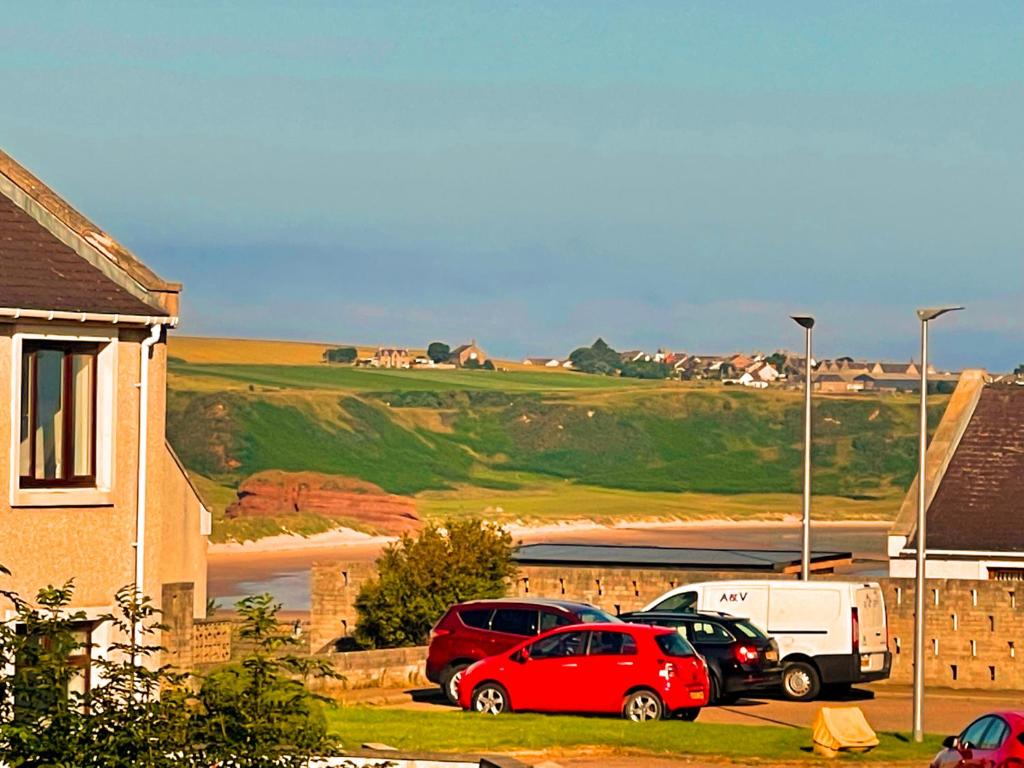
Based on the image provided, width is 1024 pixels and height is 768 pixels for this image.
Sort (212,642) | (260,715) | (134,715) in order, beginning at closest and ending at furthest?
(134,715)
(260,715)
(212,642)

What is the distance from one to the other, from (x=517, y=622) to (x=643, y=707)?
4.35m

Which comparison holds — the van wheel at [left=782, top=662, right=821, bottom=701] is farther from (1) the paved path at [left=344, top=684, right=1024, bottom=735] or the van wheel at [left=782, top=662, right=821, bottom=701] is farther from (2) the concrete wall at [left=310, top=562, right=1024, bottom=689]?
(2) the concrete wall at [left=310, top=562, right=1024, bottom=689]

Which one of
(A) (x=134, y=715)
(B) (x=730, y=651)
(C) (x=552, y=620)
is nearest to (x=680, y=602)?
(B) (x=730, y=651)

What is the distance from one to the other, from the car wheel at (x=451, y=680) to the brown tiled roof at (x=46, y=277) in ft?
42.4

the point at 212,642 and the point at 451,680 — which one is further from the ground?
the point at 212,642

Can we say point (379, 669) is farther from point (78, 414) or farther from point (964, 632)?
point (78, 414)

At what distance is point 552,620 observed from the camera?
32.2 m

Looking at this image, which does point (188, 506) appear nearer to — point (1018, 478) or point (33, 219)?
point (33, 219)

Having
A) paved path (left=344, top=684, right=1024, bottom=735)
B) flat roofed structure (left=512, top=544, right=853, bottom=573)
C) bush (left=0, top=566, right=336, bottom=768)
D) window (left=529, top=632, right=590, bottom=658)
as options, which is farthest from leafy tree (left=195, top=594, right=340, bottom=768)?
flat roofed structure (left=512, top=544, right=853, bottom=573)

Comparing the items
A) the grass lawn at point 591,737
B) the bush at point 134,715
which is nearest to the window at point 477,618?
the grass lawn at point 591,737

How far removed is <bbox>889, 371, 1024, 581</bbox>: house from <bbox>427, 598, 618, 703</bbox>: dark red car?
31.3ft

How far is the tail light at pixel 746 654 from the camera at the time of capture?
31859 mm

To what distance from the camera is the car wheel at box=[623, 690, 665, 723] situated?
28391mm

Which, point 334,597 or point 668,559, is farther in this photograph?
point 668,559
